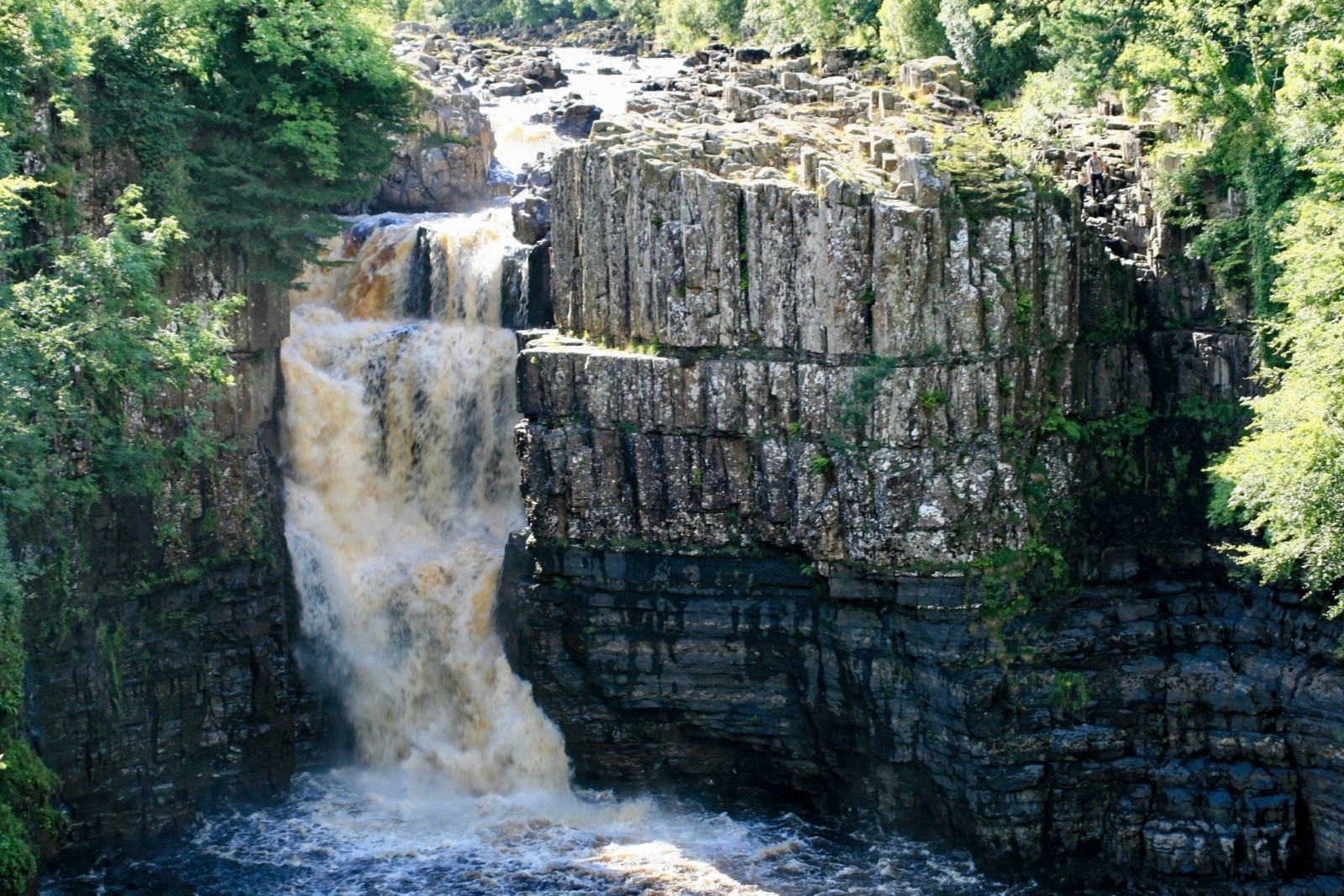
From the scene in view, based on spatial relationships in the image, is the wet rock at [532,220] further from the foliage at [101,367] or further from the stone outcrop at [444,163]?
the foliage at [101,367]

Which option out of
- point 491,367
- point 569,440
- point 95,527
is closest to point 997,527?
point 569,440

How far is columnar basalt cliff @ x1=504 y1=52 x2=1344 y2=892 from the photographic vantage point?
36.1 m

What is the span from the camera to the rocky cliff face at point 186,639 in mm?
38531

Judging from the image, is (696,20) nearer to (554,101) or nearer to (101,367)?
(554,101)

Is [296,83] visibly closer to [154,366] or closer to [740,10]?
[154,366]

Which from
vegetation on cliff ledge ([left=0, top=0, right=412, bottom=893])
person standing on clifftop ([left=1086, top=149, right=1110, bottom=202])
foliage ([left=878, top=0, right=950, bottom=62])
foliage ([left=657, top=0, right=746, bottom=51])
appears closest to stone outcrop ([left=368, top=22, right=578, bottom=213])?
vegetation on cliff ledge ([left=0, top=0, right=412, bottom=893])

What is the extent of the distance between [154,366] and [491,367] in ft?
27.3

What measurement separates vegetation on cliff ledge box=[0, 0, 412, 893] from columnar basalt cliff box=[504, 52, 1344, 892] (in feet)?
23.0

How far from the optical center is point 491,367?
140 ft

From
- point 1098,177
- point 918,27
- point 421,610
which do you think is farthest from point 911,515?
point 918,27

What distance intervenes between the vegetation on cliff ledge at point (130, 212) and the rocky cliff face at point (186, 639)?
82 cm

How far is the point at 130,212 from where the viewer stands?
3691cm

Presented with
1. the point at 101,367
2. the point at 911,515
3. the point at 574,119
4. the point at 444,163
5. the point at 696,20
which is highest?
the point at 696,20

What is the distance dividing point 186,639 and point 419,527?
6.28 meters
